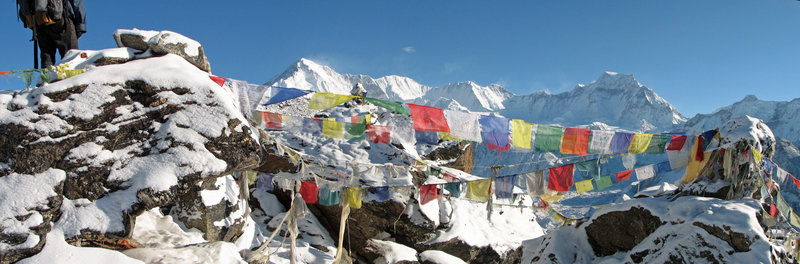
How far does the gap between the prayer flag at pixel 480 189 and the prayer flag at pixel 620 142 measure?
11.4ft

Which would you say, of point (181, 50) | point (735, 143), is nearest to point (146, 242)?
point (181, 50)

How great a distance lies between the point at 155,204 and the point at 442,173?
10811mm

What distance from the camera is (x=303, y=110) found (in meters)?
20.5

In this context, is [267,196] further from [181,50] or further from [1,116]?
[1,116]

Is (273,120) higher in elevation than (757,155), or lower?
higher

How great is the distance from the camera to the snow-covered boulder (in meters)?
8.03

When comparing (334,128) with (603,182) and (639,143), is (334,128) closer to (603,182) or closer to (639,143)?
(639,143)

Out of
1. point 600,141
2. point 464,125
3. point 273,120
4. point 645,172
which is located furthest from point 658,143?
point 273,120

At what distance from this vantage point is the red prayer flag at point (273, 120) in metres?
10.9

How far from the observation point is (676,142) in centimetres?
1188

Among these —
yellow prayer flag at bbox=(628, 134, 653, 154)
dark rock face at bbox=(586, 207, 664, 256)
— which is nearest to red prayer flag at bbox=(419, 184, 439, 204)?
dark rock face at bbox=(586, 207, 664, 256)

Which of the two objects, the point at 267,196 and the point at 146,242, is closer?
the point at 146,242

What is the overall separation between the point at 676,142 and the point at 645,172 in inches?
90.1

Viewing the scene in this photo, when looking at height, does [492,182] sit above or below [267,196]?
above
